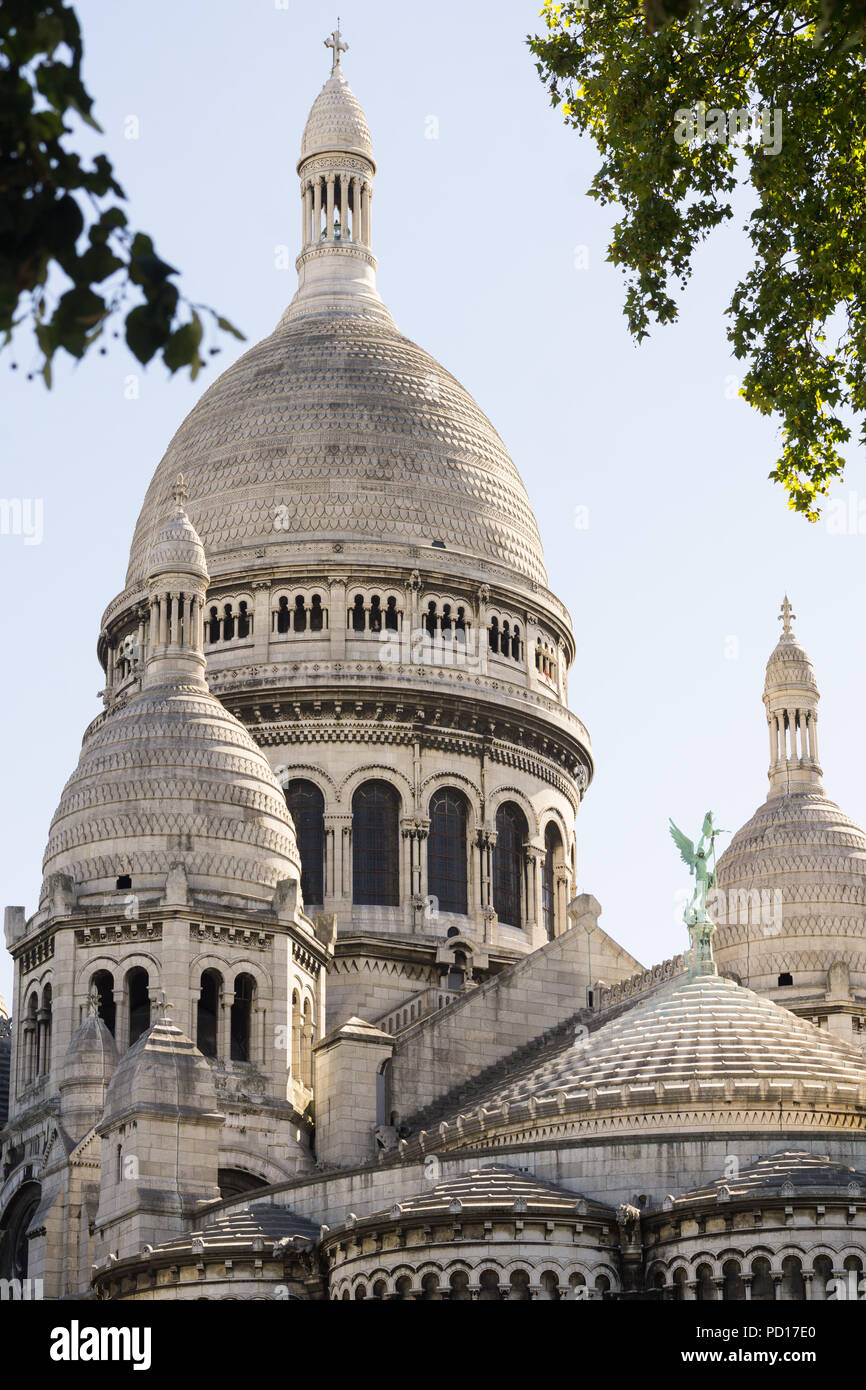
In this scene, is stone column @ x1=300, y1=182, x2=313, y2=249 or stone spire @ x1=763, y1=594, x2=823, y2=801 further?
stone column @ x1=300, y1=182, x2=313, y2=249

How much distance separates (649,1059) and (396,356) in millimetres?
36380

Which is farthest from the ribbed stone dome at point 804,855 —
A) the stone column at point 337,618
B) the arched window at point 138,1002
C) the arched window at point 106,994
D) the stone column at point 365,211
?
the stone column at point 365,211

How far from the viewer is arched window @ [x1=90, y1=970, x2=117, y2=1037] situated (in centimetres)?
5650

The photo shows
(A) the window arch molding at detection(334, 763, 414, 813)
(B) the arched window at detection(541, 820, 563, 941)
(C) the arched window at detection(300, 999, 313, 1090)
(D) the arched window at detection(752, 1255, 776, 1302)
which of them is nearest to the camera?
(D) the arched window at detection(752, 1255, 776, 1302)

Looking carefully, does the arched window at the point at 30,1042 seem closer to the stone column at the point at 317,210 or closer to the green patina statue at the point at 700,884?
the green patina statue at the point at 700,884

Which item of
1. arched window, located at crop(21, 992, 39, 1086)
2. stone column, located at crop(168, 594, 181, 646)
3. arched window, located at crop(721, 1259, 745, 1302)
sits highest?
stone column, located at crop(168, 594, 181, 646)

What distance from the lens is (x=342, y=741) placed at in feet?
227

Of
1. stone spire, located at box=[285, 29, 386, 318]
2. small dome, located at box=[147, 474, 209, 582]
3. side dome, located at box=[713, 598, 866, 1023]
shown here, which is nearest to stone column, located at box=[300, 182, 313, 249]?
stone spire, located at box=[285, 29, 386, 318]

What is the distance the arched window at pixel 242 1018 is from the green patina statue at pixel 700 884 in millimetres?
10580

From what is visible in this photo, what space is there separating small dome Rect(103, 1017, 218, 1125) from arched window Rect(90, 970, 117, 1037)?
531 cm

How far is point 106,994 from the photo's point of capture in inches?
2237

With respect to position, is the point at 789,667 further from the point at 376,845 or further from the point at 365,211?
the point at 365,211

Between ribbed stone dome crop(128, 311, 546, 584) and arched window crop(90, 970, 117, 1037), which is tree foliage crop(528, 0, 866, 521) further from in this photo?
ribbed stone dome crop(128, 311, 546, 584)
